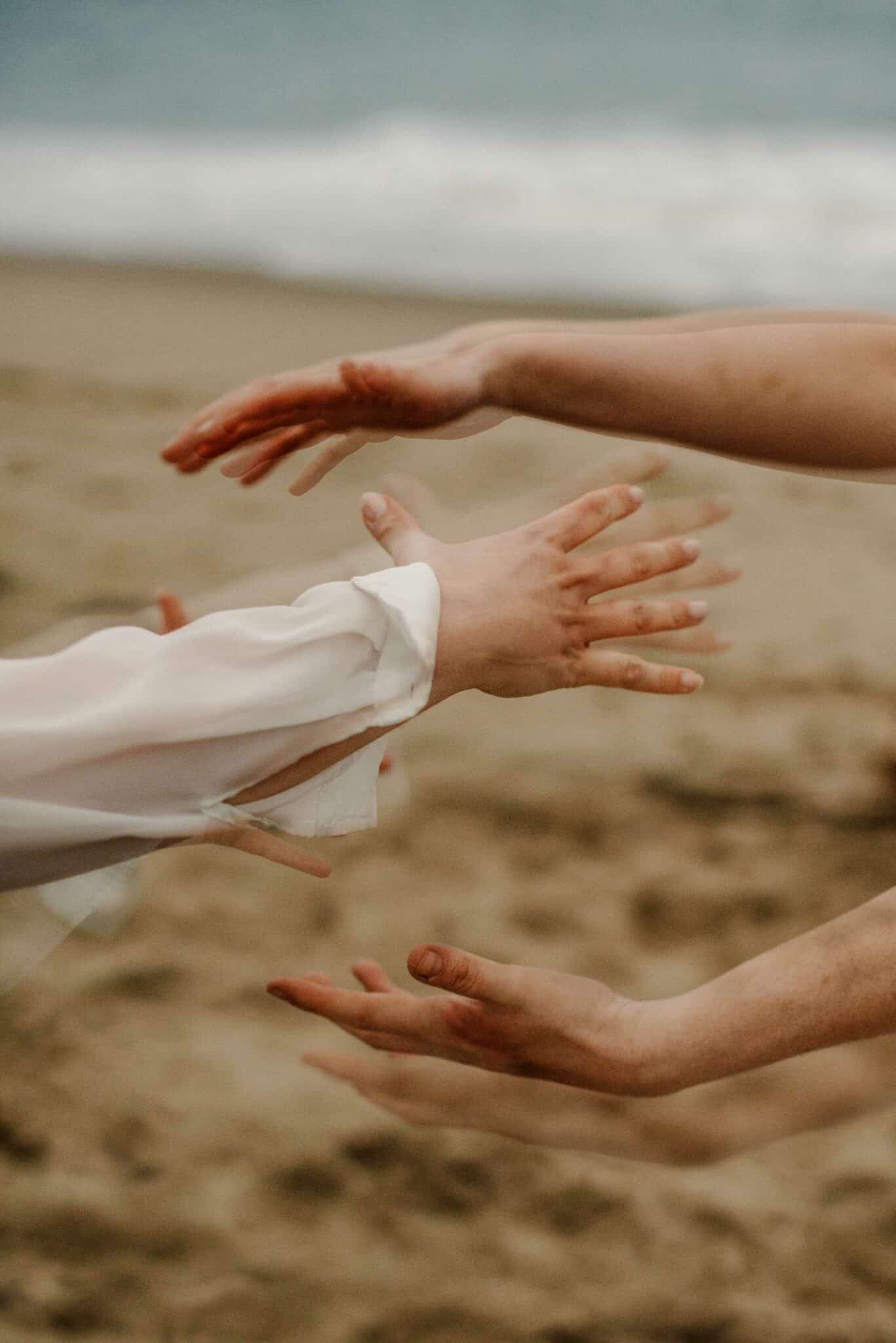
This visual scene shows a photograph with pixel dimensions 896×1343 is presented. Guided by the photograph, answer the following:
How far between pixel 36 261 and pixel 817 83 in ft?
16.0

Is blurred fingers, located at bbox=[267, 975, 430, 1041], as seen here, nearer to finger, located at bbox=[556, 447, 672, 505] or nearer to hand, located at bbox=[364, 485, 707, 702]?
hand, located at bbox=[364, 485, 707, 702]

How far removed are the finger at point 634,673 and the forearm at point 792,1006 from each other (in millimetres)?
249

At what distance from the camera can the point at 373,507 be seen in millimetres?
1079

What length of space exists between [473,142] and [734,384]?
19.1 feet

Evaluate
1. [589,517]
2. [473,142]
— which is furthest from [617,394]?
[473,142]

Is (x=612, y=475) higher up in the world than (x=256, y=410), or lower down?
lower down

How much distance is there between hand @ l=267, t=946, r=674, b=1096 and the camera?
1.02 metres

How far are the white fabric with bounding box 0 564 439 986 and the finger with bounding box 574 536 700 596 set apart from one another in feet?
0.42

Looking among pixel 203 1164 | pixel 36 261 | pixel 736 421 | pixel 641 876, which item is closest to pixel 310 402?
pixel 736 421

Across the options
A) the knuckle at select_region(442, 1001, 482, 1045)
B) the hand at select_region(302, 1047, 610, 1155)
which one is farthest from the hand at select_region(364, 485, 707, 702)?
the hand at select_region(302, 1047, 610, 1155)

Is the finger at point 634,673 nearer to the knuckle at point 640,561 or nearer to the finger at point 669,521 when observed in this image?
the knuckle at point 640,561

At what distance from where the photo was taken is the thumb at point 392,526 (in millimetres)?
1056

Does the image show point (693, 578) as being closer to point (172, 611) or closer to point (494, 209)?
point (172, 611)

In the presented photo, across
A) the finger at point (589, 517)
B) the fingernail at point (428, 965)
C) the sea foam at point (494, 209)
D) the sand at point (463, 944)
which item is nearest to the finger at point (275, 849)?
the fingernail at point (428, 965)
